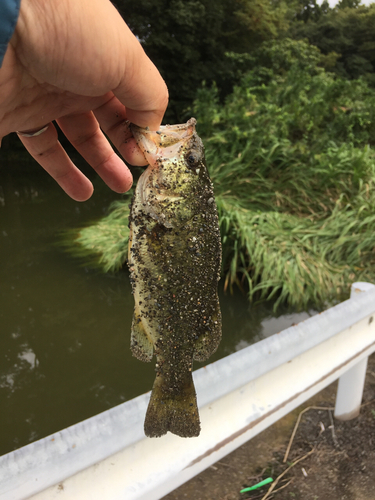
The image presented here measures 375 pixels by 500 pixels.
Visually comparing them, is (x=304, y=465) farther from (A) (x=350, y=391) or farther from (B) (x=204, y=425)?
(B) (x=204, y=425)

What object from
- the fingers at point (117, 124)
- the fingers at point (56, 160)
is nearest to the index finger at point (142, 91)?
the fingers at point (117, 124)

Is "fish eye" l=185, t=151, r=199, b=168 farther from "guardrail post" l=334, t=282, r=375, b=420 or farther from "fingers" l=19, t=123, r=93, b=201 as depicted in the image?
"guardrail post" l=334, t=282, r=375, b=420

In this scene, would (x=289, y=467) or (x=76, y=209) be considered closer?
(x=289, y=467)

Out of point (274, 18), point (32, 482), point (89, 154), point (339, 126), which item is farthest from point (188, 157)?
point (274, 18)

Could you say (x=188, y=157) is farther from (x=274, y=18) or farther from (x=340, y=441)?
(x=274, y=18)

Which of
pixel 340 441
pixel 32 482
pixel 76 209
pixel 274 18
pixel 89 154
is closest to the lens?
pixel 32 482

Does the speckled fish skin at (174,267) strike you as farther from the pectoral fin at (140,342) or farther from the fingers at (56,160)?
the fingers at (56,160)
